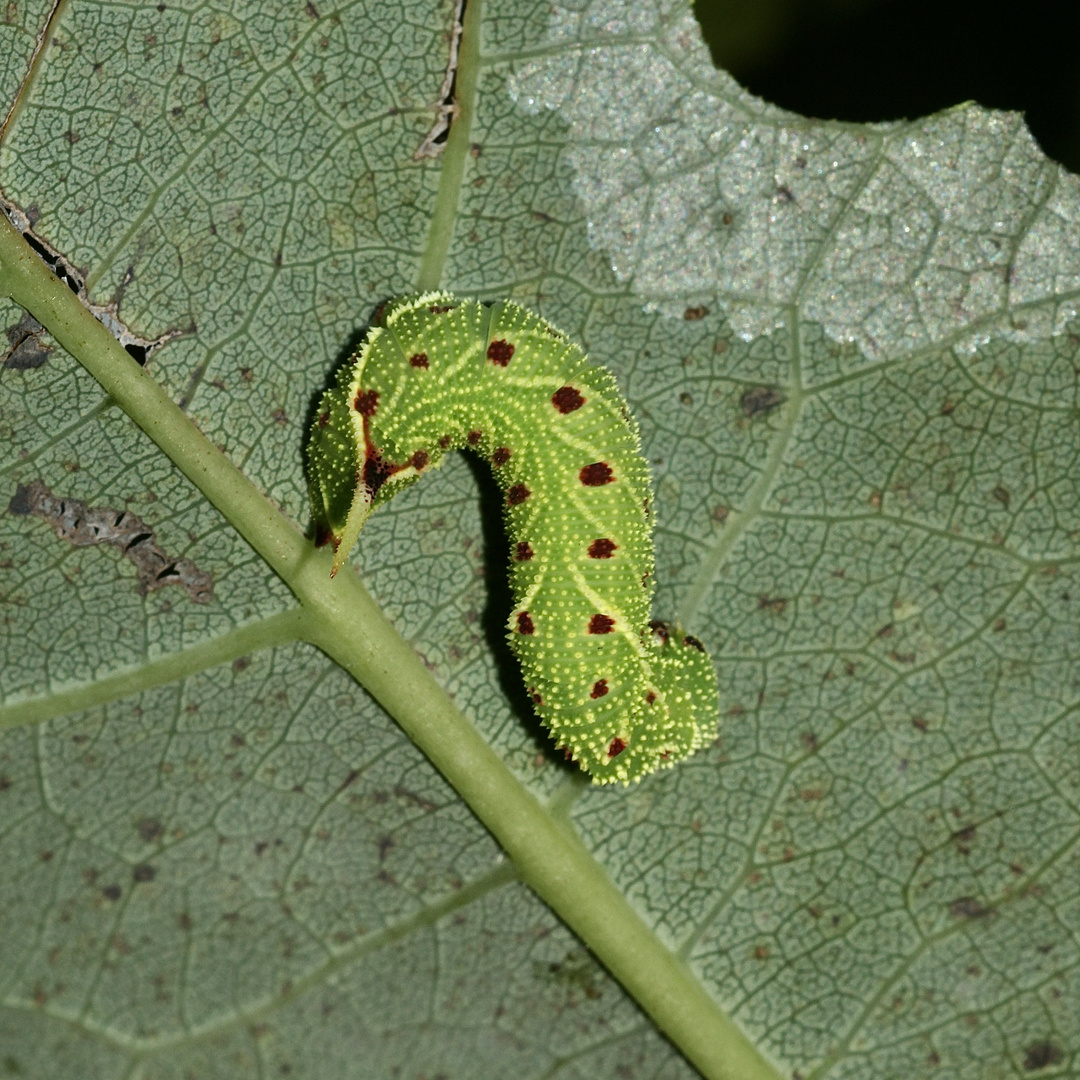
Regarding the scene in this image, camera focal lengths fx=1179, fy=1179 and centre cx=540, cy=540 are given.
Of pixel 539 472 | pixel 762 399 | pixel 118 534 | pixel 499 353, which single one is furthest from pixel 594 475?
pixel 118 534

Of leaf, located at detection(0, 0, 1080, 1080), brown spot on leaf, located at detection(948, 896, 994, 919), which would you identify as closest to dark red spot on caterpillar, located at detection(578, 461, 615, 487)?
leaf, located at detection(0, 0, 1080, 1080)

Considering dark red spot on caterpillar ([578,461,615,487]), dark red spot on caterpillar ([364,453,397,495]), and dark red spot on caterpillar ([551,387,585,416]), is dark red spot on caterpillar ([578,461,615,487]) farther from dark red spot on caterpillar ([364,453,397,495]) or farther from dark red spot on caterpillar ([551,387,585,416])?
dark red spot on caterpillar ([364,453,397,495])

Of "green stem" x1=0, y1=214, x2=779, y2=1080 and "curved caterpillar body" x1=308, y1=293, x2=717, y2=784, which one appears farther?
"green stem" x1=0, y1=214, x2=779, y2=1080

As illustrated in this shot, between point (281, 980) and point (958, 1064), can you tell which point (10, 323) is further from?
point (958, 1064)

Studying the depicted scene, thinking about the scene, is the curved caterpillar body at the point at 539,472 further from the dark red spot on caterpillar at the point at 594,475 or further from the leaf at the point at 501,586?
the leaf at the point at 501,586

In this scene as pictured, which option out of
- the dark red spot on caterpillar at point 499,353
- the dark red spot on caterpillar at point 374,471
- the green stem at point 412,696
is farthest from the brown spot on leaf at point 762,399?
the green stem at point 412,696

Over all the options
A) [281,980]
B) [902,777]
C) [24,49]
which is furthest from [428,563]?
[24,49]

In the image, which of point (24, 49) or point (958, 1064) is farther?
point (958, 1064)
